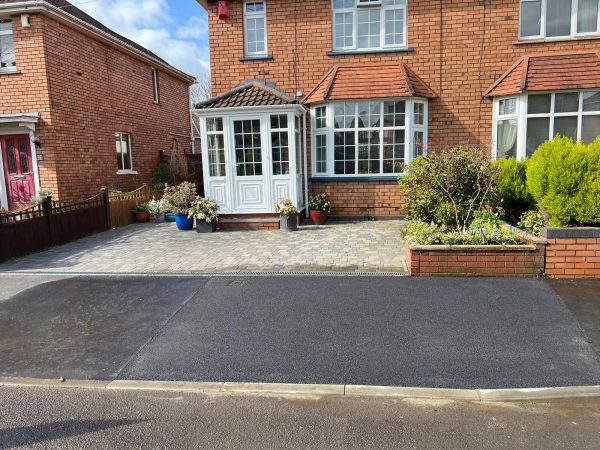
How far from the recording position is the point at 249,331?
481 centimetres

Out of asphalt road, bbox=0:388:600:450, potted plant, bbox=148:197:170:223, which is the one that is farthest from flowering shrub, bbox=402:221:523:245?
potted plant, bbox=148:197:170:223

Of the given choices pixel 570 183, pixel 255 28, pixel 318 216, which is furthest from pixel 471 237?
pixel 255 28

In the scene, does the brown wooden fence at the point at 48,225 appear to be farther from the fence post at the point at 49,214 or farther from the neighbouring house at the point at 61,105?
the neighbouring house at the point at 61,105

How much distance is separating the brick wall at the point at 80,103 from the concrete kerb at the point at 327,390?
963 cm

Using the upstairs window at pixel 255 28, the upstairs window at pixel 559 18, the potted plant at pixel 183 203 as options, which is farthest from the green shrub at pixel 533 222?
the upstairs window at pixel 255 28

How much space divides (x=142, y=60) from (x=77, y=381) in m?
15.3

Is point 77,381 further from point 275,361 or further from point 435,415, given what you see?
point 435,415

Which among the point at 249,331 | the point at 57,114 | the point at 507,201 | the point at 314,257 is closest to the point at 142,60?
the point at 57,114

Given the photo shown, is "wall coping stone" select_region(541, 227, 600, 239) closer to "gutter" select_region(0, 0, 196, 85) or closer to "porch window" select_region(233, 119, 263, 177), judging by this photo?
"porch window" select_region(233, 119, 263, 177)

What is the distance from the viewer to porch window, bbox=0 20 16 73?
38.9 ft

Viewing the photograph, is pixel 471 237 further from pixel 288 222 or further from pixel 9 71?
pixel 9 71

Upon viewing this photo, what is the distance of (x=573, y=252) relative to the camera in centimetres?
611

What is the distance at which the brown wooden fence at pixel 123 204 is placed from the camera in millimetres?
12328

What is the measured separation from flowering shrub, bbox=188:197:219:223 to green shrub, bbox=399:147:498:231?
491cm
